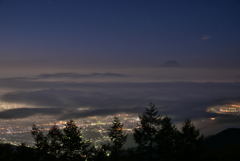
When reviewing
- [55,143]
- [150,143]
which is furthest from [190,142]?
[55,143]

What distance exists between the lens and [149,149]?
52281mm

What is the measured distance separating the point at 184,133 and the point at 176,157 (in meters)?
4.47

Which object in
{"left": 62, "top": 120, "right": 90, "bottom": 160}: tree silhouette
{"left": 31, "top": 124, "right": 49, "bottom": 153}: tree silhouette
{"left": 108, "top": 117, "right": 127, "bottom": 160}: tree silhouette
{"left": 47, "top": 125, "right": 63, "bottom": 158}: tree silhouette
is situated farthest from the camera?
{"left": 108, "top": 117, "right": 127, "bottom": 160}: tree silhouette

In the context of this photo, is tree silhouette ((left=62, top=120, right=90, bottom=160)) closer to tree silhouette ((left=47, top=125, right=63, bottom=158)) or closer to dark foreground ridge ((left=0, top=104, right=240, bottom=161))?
dark foreground ridge ((left=0, top=104, right=240, bottom=161))

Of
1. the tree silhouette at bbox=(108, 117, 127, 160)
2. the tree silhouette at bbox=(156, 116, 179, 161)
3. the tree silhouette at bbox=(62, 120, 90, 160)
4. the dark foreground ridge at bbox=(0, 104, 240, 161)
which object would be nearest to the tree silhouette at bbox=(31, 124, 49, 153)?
the dark foreground ridge at bbox=(0, 104, 240, 161)

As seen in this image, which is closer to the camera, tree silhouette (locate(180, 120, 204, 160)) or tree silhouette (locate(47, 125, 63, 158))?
tree silhouette (locate(180, 120, 204, 160))

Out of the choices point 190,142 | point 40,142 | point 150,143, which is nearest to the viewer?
point 190,142

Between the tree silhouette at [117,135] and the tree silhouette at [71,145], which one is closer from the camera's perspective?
the tree silhouette at [71,145]

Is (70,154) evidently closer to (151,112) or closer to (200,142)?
(151,112)

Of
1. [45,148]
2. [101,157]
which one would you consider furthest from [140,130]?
[45,148]

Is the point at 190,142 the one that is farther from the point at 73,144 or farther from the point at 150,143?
the point at 73,144

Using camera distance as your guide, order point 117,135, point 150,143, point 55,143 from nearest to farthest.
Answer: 1. point 150,143
2. point 55,143
3. point 117,135

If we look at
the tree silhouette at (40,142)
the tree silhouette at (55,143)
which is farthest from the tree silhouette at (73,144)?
the tree silhouette at (40,142)

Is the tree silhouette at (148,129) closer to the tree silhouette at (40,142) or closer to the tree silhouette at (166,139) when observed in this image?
the tree silhouette at (166,139)
